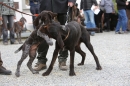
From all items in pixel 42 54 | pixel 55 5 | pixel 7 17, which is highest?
pixel 55 5

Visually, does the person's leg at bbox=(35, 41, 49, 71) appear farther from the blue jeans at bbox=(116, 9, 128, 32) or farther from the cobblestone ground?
the blue jeans at bbox=(116, 9, 128, 32)

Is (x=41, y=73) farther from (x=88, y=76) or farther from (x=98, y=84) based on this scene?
(x=98, y=84)

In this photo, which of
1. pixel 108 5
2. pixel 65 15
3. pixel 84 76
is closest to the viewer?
pixel 84 76

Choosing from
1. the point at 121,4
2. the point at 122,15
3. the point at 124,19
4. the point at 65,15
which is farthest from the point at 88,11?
the point at 65,15

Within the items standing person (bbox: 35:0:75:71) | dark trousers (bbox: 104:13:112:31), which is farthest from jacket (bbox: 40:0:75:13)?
dark trousers (bbox: 104:13:112:31)

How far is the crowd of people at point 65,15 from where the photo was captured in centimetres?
586

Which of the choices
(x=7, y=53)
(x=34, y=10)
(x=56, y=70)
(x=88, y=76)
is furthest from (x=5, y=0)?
(x=88, y=76)

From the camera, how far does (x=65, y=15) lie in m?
5.93

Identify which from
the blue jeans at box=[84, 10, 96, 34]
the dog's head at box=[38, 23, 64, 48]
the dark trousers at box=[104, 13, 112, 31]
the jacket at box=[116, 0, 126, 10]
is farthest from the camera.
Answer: the dark trousers at box=[104, 13, 112, 31]

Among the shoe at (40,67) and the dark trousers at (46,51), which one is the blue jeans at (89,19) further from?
the shoe at (40,67)

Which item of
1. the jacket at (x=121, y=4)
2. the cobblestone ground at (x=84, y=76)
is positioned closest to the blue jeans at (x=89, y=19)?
the jacket at (x=121, y=4)

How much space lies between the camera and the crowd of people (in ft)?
19.2

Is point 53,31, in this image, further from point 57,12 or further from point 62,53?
point 62,53

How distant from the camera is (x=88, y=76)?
211 inches
